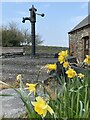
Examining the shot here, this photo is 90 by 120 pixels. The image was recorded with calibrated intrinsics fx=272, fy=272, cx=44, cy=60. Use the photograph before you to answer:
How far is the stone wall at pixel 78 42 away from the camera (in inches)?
583

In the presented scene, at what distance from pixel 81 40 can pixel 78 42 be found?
0.71 meters

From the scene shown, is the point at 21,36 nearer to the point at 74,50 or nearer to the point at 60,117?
the point at 74,50

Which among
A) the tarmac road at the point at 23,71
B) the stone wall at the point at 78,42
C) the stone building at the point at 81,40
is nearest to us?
the tarmac road at the point at 23,71

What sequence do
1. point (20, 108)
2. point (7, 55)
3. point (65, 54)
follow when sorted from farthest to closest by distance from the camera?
point (7, 55), point (20, 108), point (65, 54)

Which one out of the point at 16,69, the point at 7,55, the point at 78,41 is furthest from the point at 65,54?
the point at 78,41

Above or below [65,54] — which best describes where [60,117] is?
below

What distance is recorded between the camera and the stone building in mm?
14453

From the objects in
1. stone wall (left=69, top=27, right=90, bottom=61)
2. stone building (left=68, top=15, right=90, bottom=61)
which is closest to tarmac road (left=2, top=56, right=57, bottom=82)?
stone building (left=68, top=15, right=90, bottom=61)

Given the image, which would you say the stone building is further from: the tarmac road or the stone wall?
the tarmac road

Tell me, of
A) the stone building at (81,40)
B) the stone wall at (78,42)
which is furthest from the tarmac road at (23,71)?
the stone wall at (78,42)

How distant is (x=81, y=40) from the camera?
15.7 meters

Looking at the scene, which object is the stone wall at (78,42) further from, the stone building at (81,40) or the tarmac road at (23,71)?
the tarmac road at (23,71)

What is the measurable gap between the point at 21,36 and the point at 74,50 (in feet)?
16.4

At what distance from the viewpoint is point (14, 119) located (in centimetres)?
306
